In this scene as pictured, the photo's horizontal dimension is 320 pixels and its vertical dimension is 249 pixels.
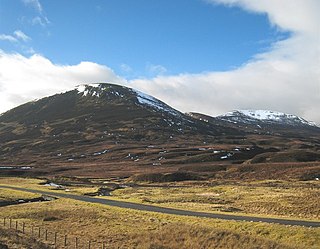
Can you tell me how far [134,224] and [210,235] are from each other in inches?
463

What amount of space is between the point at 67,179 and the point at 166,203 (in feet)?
209

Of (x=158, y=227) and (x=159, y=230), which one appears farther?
(x=158, y=227)

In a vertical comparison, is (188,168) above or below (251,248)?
above

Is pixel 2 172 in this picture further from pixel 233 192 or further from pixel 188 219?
pixel 188 219

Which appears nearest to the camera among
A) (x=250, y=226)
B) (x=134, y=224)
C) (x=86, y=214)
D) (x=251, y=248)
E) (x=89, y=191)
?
(x=251, y=248)

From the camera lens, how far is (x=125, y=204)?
213 ft

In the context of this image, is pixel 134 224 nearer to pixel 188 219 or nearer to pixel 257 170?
pixel 188 219

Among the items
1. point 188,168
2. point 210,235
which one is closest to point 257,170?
point 188,168

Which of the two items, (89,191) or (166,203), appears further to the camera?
(89,191)

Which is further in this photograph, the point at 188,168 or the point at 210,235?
the point at 188,168

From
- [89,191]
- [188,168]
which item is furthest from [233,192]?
[188,168]

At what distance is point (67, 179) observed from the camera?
401ft

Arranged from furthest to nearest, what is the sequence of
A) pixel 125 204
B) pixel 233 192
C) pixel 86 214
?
1. pixel 233 192
2. pixel 125 204
3. pixel 86 214

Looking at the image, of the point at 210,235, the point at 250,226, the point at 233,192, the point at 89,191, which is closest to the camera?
the point at 210,235
